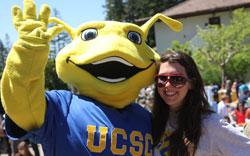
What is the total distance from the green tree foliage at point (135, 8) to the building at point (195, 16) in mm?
11078

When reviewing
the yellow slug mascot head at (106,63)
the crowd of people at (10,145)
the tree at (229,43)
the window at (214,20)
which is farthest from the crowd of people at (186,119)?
the window at (214,20)

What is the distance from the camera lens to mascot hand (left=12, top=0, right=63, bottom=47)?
1.60 meters

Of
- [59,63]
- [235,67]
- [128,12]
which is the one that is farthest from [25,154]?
[128,12]

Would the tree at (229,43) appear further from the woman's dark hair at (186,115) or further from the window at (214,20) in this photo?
the woman's dark hair at (186,115)

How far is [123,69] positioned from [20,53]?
0.89m

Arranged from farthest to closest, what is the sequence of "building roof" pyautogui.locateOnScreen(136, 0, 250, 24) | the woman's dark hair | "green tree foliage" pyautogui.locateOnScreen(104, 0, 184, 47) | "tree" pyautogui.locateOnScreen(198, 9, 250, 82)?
"green tree foliage" pyautogui.locateOnScreen(104, 0, 184, 47) → "building roof" pyautogui.locateOnScreen(136, 0, 250, 24) → "tree" pyautogui.locateOnScreen(198, 9, 250, 82) → the woman's dark hair

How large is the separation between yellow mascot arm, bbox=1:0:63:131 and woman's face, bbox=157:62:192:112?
39.0 inches

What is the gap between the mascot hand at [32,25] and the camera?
160 centimetres

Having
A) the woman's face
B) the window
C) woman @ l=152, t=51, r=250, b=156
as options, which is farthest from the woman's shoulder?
the window

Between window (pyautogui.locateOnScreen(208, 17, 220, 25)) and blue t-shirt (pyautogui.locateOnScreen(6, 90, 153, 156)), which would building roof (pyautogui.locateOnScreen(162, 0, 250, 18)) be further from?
blue t-shirt (pyautogui.locateOnScreen(6, 90, 153, 156))

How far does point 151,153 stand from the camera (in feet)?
7.22

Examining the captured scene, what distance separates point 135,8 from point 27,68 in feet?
125

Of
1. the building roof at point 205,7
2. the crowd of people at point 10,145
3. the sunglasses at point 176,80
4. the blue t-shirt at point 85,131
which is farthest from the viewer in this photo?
the building roof at point 205,7

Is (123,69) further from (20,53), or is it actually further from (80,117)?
(20,53)
